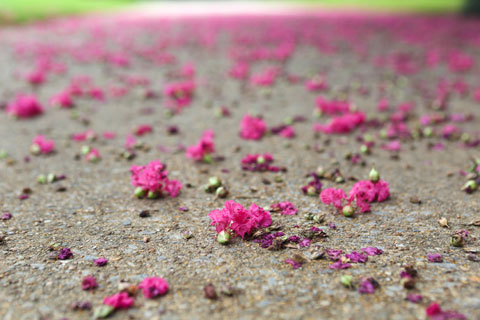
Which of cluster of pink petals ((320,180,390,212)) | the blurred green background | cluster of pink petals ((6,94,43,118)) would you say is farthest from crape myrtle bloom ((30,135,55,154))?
the blurred green background

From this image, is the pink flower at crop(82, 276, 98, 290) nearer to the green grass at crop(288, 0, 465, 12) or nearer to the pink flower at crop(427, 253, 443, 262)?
the pink flower at crop(427, 253, 443, 262)

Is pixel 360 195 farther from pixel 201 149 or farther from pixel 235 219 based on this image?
pixel 201 149

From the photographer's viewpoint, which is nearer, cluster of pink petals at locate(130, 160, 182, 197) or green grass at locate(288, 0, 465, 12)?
cluster of pink petals at locate(130, 160, 182, 197)

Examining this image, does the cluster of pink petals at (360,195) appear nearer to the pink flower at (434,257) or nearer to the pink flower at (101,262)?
the pink flower at (434,257)

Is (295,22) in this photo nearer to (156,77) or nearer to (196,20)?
(196,20)

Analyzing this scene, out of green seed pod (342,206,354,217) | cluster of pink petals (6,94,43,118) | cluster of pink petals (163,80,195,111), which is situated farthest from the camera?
cluster of pink petals (163,80,195,111)

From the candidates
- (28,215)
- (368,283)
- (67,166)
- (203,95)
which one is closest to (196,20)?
(203,95)
